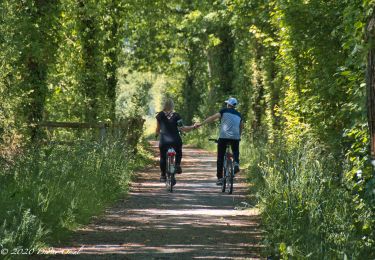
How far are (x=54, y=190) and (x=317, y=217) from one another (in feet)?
14.0

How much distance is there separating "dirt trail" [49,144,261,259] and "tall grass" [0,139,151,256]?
0.31 metres

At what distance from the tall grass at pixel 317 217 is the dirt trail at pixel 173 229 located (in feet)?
1.58

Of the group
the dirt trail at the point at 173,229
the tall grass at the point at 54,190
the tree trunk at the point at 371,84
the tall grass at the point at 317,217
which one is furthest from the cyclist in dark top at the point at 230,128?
the tree trunk at the point at 371,84

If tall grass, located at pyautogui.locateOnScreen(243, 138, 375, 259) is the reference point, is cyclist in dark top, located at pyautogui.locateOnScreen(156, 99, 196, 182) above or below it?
above

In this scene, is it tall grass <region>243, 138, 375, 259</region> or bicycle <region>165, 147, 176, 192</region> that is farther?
bicycle <region>165, 147, 176, 192</region>

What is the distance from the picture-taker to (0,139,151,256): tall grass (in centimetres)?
862

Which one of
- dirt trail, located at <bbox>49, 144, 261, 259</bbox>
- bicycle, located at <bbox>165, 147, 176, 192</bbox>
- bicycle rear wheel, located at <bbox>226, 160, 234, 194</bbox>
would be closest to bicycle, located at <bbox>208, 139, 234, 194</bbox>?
bicycle rear wheel, located at <bbox>226, 160, 234, 194</bbox>

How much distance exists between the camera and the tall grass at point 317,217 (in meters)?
7.74

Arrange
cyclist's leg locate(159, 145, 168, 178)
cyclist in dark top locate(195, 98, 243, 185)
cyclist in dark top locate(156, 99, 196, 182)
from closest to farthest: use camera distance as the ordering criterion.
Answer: cyclist in dark top locate(195, 98, 243, 185) → cyclist in dark top locate(156, 99, 196, 182) → cyclist's leg locate(159, 145, 168, 178)

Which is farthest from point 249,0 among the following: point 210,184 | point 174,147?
point 174,147

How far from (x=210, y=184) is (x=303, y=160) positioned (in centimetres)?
763

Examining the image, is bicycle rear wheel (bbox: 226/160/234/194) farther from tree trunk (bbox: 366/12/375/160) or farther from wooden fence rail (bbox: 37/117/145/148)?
tree trunk (bbox: 366/12/375/160)

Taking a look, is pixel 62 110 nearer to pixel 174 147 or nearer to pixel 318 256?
pixel 174 147

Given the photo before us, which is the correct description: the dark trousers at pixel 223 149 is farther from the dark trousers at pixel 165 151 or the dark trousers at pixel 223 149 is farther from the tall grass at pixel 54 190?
the tall grass at pixel 54 190
